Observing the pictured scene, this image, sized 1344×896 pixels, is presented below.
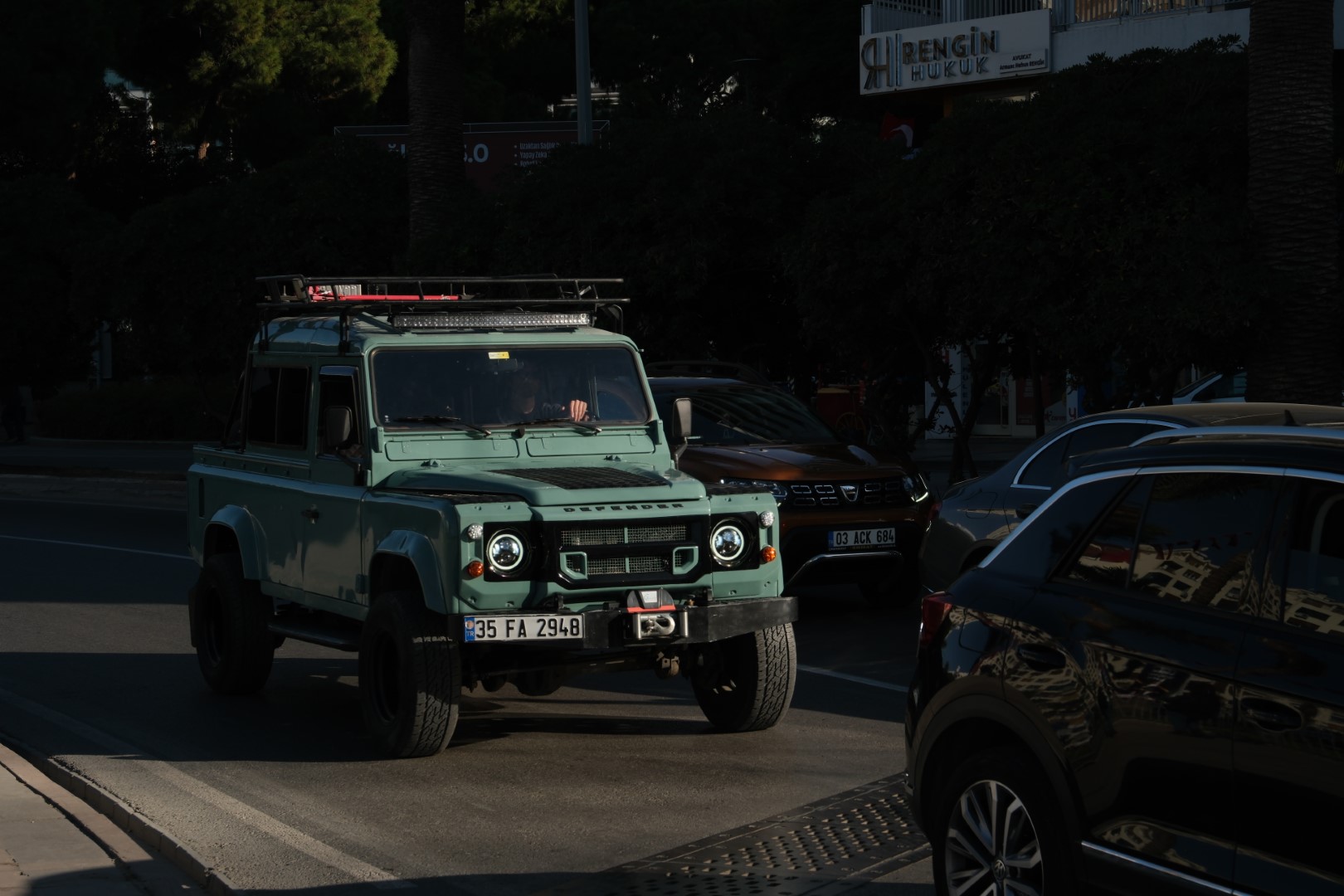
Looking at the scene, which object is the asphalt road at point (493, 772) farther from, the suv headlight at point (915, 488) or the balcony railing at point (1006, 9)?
the balcony railing at point (1006, 9)

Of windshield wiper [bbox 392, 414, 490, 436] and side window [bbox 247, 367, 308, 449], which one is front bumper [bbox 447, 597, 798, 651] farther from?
side window [bbox 247, 367, 308, 449]

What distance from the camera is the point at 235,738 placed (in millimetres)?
9234

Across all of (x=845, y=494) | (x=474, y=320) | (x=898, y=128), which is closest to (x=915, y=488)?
(x=845, y=494)

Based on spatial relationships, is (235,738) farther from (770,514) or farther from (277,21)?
(277,21)

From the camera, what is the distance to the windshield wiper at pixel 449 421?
9289mm

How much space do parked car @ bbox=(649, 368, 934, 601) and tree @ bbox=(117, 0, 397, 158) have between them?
116 ft

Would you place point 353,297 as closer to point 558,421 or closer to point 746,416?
point 558,421

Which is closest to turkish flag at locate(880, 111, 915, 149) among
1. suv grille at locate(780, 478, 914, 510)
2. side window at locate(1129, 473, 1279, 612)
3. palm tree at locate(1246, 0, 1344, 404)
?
palm tree at locate(1246, 0, 1344, 404)

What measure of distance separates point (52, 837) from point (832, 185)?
1493 centimetres

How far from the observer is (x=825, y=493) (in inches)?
513

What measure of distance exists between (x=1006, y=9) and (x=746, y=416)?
19.0 meters

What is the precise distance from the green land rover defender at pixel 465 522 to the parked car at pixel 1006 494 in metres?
2.13

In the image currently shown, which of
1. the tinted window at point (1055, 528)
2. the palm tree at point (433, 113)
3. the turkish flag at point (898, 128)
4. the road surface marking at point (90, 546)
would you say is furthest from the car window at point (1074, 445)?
the turkish flag at point (898, 128)

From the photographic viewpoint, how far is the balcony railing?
29344 millimetres
